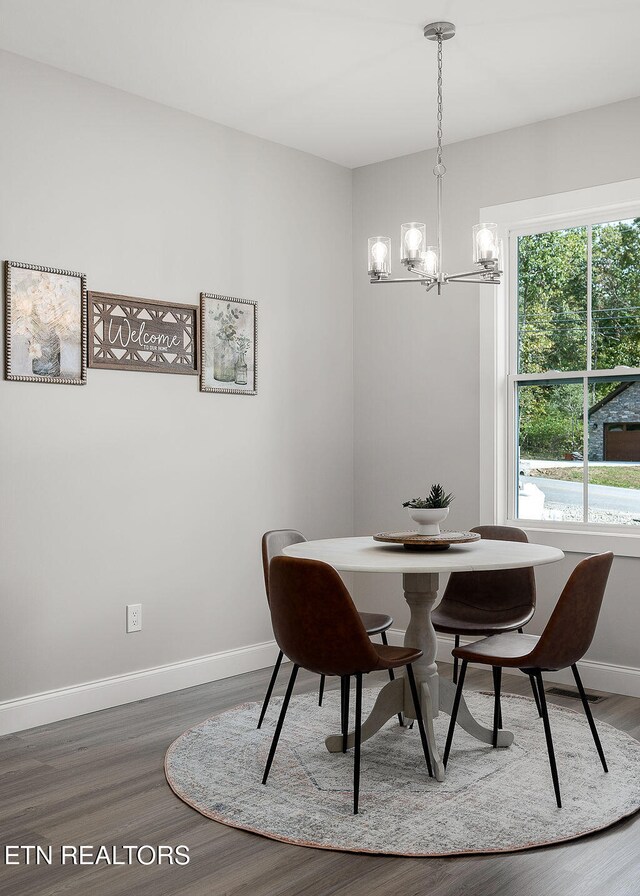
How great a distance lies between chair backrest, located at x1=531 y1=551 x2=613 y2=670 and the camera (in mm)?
2730

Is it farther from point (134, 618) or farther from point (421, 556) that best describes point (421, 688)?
point (134, 618)

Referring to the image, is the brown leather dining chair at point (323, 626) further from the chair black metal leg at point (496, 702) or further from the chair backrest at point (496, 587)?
the chair backrest at point (496, 587)

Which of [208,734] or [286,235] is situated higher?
[286,235]

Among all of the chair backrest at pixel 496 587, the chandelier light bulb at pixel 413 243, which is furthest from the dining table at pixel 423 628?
the chandelier light bulb at pixel 413 243

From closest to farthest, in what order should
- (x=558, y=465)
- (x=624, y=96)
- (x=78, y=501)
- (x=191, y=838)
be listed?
(x=191, y=838) < (x=78, y=501) < (x=624, y=96) < (x=558, y=465)

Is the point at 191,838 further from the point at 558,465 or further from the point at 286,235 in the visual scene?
the point at 286,235

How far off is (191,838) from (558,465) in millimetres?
2710

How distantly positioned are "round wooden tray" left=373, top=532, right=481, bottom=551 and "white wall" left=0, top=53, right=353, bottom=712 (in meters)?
1.30

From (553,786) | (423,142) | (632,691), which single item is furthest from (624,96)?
(553,786)

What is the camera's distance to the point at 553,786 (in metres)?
2.81

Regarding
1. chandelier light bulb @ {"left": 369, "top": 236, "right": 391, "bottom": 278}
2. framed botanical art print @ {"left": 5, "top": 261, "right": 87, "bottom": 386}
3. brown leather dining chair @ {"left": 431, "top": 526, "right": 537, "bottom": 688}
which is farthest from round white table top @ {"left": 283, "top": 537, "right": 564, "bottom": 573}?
framed botanical art print @ {"left": 5, "top": 261, "right": 87, "bottom": 386}

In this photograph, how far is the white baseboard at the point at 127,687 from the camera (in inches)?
140

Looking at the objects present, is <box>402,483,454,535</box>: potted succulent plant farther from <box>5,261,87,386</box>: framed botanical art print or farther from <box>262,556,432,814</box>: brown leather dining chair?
<box>5,261,87,386</box>: framed botanical art print

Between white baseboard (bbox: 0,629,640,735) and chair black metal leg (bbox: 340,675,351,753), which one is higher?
chair black metal leg (bbox: 340,675,351,753)
